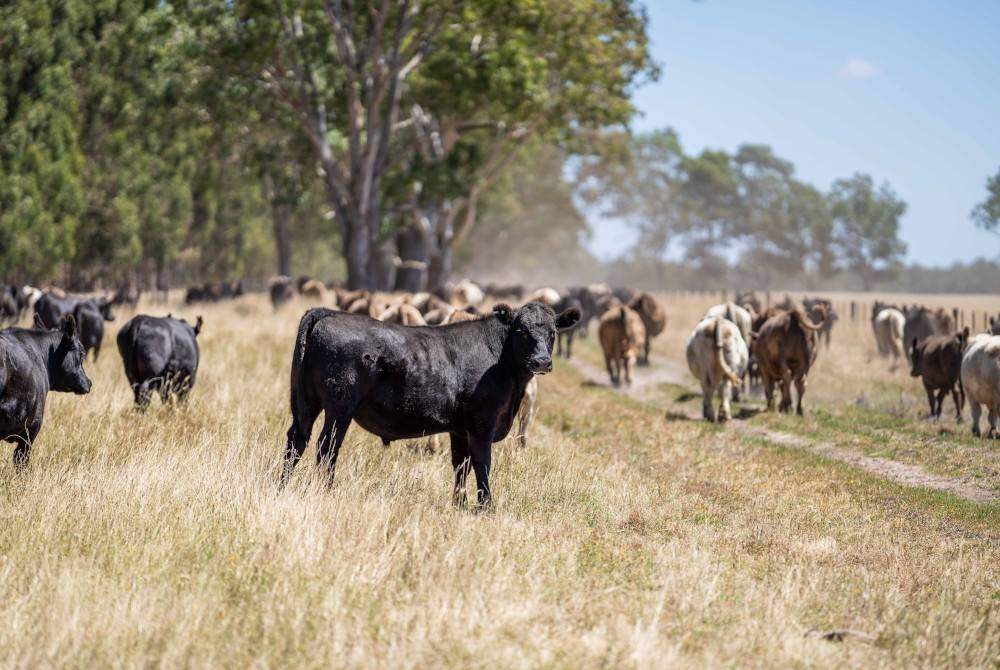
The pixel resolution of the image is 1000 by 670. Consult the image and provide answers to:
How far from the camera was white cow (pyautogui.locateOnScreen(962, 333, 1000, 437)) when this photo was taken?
44.2 ft

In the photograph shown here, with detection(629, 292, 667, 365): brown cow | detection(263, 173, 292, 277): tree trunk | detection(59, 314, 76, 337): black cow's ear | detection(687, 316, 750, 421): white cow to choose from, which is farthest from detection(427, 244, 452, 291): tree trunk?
detection(59, 314, 76, 337): black cow's ear

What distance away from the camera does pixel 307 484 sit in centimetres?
848

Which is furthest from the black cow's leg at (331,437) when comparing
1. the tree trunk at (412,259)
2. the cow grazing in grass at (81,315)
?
the tree trunk at (412,259)

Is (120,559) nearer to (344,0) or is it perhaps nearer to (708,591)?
(708,591)

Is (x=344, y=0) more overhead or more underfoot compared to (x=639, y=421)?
more overhead

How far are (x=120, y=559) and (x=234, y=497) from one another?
1164 mm

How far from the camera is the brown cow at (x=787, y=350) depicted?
53.9ft

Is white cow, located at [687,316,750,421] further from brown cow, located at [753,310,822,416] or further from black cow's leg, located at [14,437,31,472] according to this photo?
black cow's leg, located at [14,437,31,472]

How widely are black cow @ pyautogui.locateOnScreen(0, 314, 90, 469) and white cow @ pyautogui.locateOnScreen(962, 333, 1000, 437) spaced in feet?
33.2

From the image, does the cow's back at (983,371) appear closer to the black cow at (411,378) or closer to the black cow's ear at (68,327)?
the black cow at (411,378)

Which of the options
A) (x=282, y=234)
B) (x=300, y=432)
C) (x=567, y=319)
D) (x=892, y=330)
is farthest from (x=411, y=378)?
(x=282, y=234)

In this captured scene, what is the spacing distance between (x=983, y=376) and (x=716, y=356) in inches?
143

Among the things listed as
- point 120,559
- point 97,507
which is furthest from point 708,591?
point 97,507

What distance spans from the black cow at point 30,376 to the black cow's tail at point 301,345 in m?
Answer: 1.86
